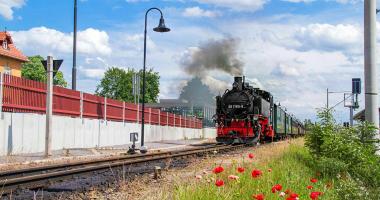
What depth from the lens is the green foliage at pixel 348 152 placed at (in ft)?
30.6

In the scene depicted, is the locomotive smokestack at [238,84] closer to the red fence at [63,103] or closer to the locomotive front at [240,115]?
the locomotive front at [240,115]

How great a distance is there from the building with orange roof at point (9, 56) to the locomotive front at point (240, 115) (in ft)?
94.5

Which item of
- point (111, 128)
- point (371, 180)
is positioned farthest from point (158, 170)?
point (111, 128)

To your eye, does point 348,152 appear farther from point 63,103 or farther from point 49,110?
point 63,103

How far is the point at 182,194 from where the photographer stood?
581 cm

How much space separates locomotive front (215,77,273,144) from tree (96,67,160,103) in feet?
273

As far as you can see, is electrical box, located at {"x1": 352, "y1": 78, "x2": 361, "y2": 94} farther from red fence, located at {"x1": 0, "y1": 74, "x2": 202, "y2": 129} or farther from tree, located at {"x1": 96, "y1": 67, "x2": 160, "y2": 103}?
tree, located at {"x1": 96, "y1": 67, "x2": 160, "y2": 103}

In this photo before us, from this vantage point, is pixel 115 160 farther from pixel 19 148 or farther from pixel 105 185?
pixel 105 185

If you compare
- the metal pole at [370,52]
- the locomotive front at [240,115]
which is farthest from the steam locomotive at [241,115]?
the metal pole at [370,52]

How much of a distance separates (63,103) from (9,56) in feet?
101

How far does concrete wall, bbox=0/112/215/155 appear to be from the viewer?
19078 millimetres

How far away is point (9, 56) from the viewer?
52.0m

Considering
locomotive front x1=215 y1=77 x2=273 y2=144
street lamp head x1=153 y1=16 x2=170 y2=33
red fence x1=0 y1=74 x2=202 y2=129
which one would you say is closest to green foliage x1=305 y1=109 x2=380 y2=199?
red fence x1=0 y1=74 x2=202 y2=129

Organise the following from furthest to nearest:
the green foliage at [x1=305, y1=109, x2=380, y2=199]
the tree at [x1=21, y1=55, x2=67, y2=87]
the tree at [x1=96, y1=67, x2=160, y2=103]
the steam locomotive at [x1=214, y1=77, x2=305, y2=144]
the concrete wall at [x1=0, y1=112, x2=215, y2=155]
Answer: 1. the tree at [x1=96, y1=67, x2=160, y2=103]
2. the tree at [x1=21, y1=55, x2=67, y2=87]
3. the steam locomotive at [x1=214, y1=77, x2=305, y2=144]
4. the concrete wall at [x1=0, y1=112, x2=215, y2=155]
5. the green foliage at [x1=305, y1=109, x2=380, y2=199]
